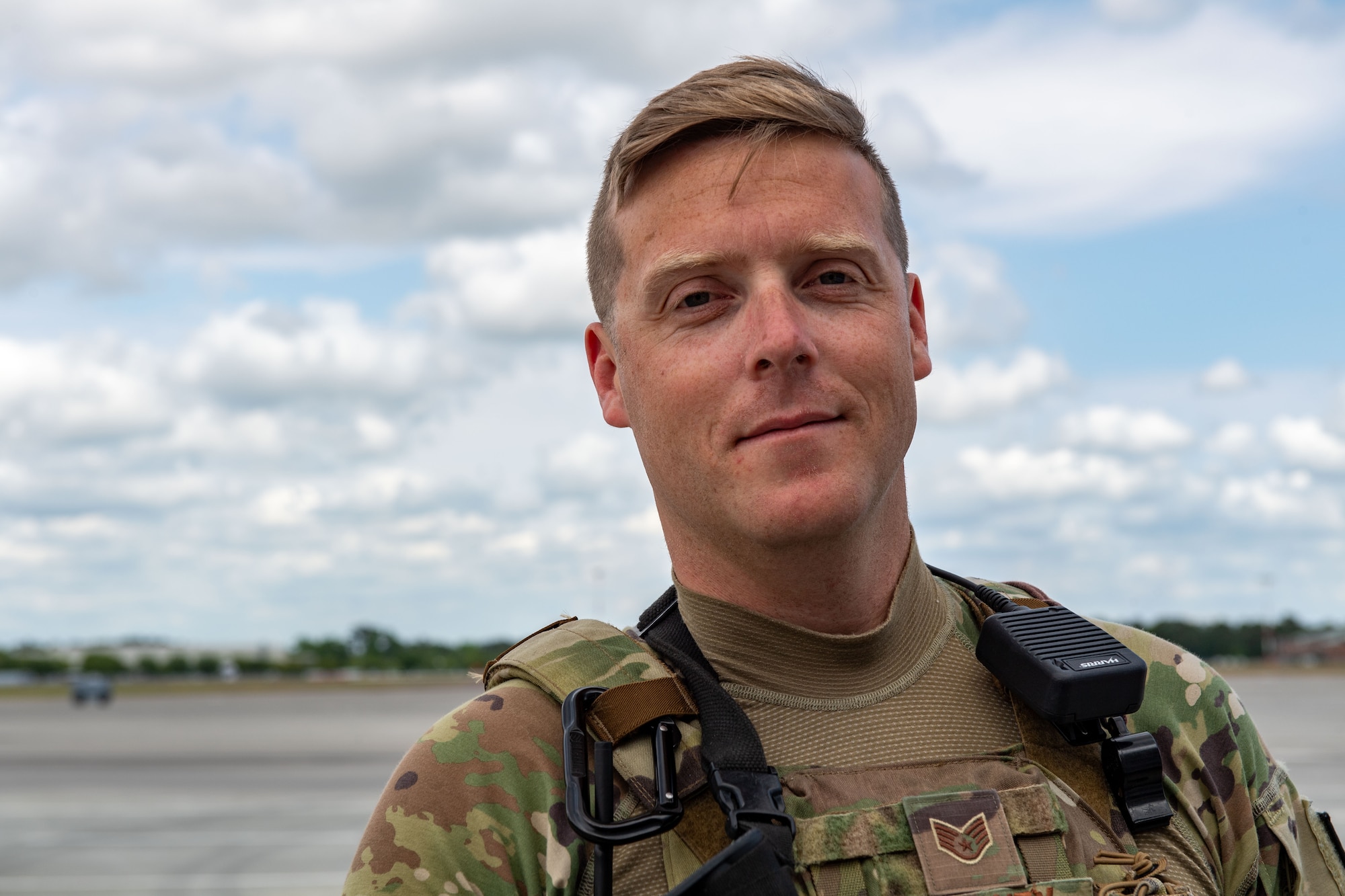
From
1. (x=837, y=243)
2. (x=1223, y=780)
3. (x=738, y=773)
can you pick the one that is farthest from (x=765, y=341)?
(x=1223, y=780)

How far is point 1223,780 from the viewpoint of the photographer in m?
2.24

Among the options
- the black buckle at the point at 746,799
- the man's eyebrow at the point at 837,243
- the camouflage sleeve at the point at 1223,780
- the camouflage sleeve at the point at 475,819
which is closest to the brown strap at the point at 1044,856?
the camouflage sleeve at the point at 1223,780

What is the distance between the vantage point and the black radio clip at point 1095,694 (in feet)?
6.83

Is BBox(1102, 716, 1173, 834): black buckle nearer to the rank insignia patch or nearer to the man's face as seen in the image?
the rank insignia patch

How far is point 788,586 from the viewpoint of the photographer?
2.23 m

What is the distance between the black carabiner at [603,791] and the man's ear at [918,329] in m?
0.90

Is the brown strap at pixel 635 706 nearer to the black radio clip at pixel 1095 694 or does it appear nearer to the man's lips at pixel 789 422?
the man's lips at pixel 789 422

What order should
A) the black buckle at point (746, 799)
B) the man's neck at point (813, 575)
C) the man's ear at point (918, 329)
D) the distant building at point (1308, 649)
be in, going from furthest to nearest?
the distant building at point (1308, 649) < the man's ear at point (918, 329) < the man's neck at point (813, 575) < the black buckle at point (746, 799)

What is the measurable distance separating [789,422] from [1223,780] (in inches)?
40.2

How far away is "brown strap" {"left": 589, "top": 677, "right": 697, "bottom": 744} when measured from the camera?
1.94m

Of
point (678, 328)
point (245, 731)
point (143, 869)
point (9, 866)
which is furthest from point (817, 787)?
point (245, 731)

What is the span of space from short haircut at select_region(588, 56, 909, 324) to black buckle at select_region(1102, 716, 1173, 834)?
96 cm

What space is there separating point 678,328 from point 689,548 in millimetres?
421

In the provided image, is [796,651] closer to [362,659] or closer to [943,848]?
[943,848]
